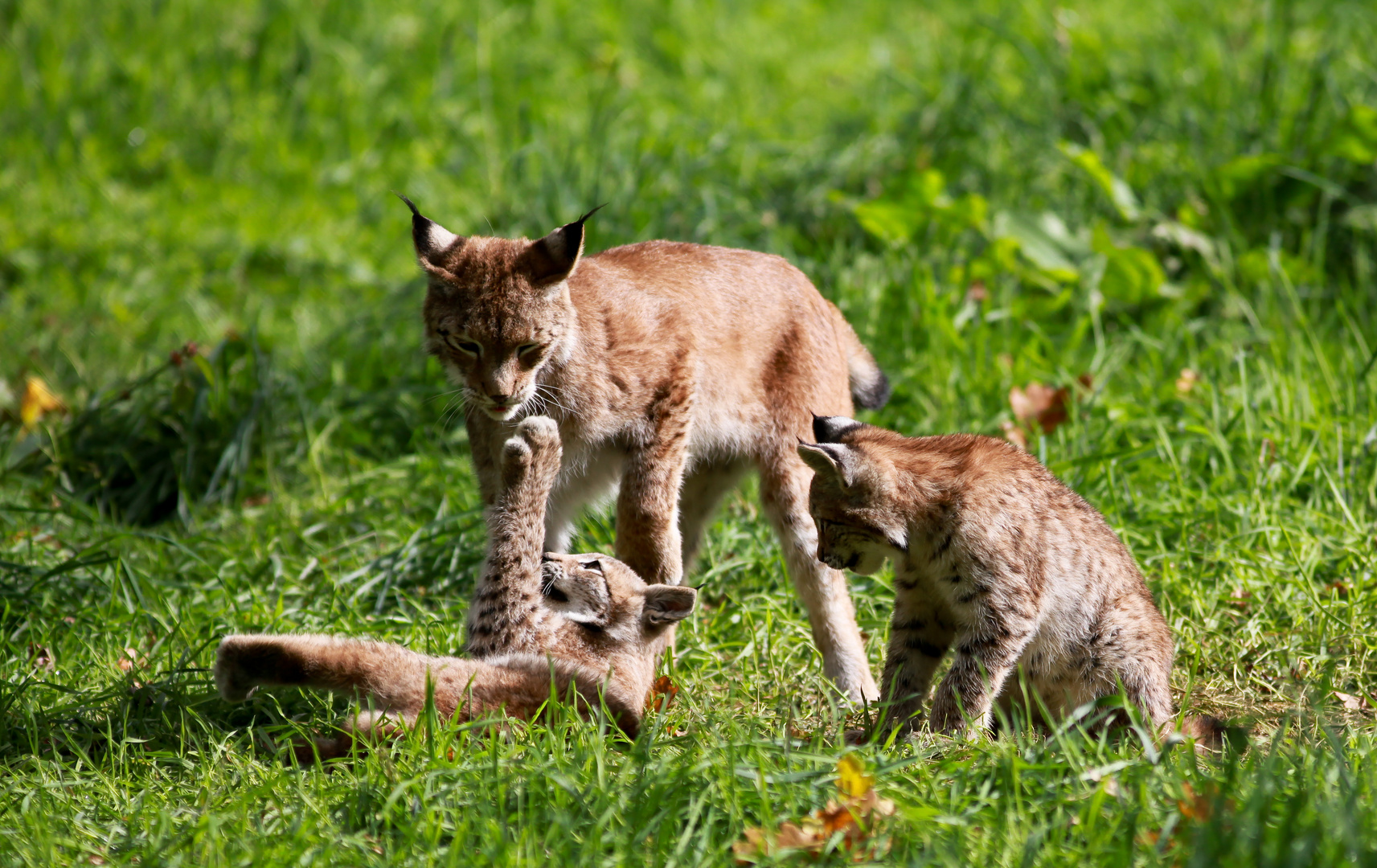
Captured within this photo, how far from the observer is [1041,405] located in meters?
5.91

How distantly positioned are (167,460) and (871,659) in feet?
11.4

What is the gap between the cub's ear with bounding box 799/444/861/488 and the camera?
12.8 ft

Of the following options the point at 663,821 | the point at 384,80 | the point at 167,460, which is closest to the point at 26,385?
the point at 167,460

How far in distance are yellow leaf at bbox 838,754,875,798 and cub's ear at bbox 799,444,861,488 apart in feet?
3.20

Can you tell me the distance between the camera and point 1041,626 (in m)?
4.02

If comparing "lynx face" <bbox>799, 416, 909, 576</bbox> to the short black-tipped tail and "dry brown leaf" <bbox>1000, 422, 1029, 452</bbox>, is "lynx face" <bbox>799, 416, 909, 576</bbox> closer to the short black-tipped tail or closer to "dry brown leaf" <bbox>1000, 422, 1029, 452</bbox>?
the short black-tipped tail

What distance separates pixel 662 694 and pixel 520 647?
0.52 meters

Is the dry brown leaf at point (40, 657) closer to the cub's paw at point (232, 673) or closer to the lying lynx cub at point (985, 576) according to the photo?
the cub's paw at point (232, 673)

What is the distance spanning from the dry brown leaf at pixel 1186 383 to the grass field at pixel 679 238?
0.07 meters

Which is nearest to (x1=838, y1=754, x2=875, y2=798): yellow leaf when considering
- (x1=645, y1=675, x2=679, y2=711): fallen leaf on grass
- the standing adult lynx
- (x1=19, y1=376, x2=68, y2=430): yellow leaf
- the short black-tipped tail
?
(x1=645, y1=675, x2=679, y2=711): fallen leaf on grass

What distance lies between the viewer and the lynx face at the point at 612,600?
4.21 metres

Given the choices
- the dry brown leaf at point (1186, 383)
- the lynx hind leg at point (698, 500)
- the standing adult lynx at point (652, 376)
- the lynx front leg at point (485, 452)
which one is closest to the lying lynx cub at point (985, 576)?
the standing adult lynx at point (652, 376)

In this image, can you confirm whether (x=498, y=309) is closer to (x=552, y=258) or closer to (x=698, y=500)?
(x=552, y=258)

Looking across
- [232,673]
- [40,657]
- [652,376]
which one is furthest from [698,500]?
[40,657]
